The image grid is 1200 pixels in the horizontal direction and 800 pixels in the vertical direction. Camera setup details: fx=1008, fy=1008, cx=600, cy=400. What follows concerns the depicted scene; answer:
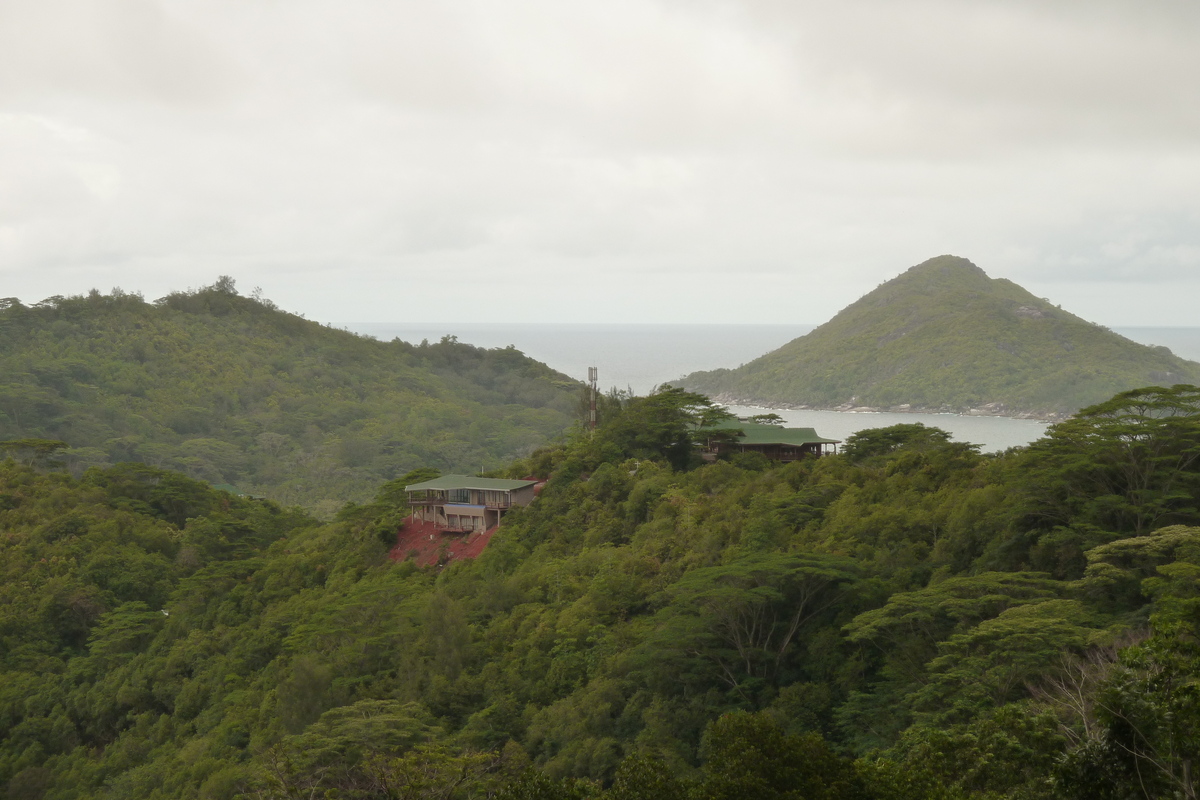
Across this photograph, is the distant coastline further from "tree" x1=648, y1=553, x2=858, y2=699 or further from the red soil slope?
"tree" x1=648, y1=553, x2=858, y2=699

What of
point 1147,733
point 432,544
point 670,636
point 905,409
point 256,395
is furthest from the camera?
point 905,409

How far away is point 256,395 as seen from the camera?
94.2 m

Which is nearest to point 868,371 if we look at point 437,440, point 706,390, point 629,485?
point 706,390

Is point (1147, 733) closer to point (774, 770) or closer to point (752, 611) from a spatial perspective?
point (774, 770)

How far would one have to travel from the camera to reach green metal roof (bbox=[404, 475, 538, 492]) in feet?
112

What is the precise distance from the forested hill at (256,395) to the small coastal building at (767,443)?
39.8m

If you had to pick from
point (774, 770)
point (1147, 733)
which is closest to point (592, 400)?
point (774, 770)

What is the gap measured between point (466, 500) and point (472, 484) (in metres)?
0.61

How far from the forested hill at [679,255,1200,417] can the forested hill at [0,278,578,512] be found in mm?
27867

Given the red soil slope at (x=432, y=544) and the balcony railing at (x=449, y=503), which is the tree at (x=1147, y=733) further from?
Answer: the balcony railing at (x=449, y=503)

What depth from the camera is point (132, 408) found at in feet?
281

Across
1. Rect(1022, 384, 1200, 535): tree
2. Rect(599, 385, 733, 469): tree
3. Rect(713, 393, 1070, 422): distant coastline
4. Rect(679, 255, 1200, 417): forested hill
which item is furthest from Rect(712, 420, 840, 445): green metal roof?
Answer: Rect(679, 255, 1200, 417): forested hill

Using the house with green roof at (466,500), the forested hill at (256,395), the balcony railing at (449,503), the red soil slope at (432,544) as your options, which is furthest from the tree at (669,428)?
the forested hill at (256,395)

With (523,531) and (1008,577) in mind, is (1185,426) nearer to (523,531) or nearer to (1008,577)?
(1008,577)
